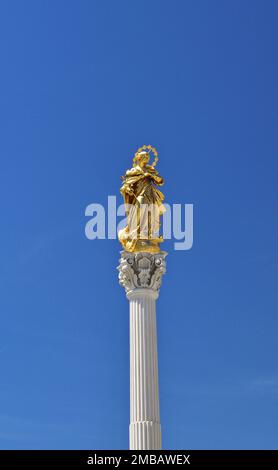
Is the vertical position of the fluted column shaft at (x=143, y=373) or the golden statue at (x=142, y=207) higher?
the golden statue at (x=142, y=207)

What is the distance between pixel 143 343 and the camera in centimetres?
3167

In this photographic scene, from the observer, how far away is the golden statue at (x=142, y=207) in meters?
33.7

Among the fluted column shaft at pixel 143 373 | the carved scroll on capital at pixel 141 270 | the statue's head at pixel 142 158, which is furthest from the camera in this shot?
the statue's head at pixel 142 158

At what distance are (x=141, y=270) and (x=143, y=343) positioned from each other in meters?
2.82

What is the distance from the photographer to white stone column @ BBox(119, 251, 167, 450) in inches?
1202

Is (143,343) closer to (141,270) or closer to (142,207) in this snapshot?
(141,270)

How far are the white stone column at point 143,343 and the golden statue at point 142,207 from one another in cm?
58

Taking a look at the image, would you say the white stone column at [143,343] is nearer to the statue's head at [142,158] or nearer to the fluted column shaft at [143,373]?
the fluted column shaft at [143,373]

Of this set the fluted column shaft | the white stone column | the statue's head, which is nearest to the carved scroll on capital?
the white stone column

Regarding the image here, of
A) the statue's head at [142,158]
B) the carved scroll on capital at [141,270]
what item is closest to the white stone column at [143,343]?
the carved scroll on capital at [141,270]

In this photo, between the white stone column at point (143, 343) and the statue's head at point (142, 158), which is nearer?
the white stone column at point (143, 343)

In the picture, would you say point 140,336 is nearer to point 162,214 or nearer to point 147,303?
point 147,303
